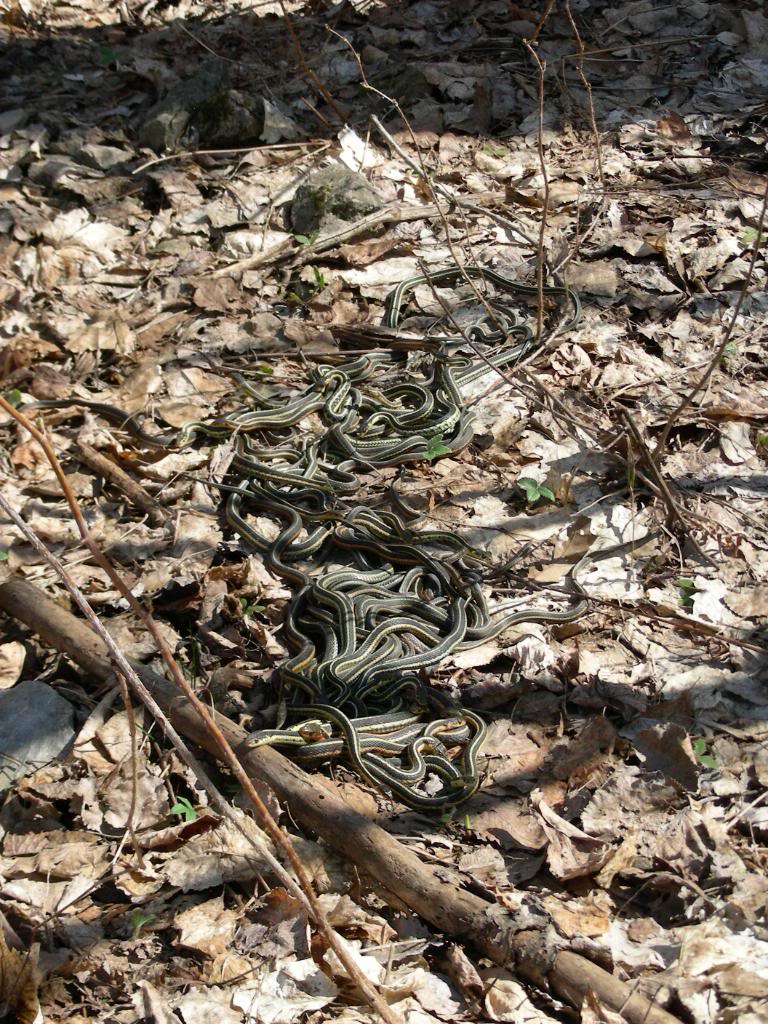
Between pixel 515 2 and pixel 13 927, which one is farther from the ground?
pixel 515 2

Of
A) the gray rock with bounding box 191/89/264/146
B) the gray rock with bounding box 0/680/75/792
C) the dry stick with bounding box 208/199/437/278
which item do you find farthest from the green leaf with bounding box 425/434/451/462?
the gray rock with bounding box 191/89/264/146

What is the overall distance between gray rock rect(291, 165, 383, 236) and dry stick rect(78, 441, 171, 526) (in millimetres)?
2946

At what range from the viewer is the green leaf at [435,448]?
586 centimetres

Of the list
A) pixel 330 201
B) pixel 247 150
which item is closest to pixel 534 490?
pixel 330 201

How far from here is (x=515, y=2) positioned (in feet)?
33.2

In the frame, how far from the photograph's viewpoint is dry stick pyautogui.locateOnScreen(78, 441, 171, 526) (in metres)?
5.62

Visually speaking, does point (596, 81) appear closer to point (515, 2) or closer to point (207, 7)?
point (515, 2)

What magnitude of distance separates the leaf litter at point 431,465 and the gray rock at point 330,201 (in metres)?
0.10

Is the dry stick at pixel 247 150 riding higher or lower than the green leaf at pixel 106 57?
lower

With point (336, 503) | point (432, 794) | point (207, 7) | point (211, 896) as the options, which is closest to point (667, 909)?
point (432, 794)

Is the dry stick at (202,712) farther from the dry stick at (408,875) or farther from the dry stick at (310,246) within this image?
the dry stick at (310,246)

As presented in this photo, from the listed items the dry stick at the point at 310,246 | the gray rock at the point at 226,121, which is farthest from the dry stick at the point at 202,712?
the gray rock at the point at 226,121

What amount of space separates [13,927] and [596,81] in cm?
864

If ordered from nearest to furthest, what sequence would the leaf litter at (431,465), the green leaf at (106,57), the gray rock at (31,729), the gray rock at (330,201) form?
the leaf litter at (431,465) < the gray rock at (31,729) < the gray rock at (330,201) < the green leaf at (106,57)
